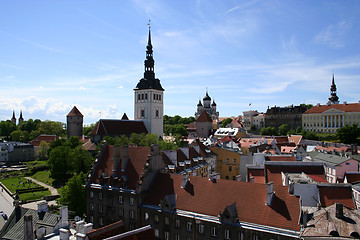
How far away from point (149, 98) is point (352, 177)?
7476 cm

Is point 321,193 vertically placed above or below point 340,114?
below

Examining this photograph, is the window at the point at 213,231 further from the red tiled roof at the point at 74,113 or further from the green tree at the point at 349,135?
the red tiled roof at the point at 74,113

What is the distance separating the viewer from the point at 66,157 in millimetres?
73438

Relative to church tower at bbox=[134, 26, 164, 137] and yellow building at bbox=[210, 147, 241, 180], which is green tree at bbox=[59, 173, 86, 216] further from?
church tower at bbox=[134, 26, 164, 137]

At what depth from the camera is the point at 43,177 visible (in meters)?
82.7

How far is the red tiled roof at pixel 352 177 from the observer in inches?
1747

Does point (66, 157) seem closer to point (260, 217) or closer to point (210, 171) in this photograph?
point (210, 171)

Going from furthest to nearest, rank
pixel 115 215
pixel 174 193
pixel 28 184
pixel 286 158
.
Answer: pixel 28 184 → pixel 286 158 → pixel 115 215 → pixel 174 193

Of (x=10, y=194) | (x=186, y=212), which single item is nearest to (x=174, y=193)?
(x=186, y=212)

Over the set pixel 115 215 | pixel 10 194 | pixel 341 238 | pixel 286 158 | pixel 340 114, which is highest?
pixel 340 114

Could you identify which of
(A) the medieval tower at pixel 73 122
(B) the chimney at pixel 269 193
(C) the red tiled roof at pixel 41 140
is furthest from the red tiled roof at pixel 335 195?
(C) the red tiled roof at pixel 41 140

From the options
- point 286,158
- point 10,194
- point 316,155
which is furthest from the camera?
point 10,194

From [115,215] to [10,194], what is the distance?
136 ft

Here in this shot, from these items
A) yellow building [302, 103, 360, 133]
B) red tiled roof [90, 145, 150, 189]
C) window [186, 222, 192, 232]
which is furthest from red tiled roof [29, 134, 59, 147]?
window [186, 222, 192, 232]
